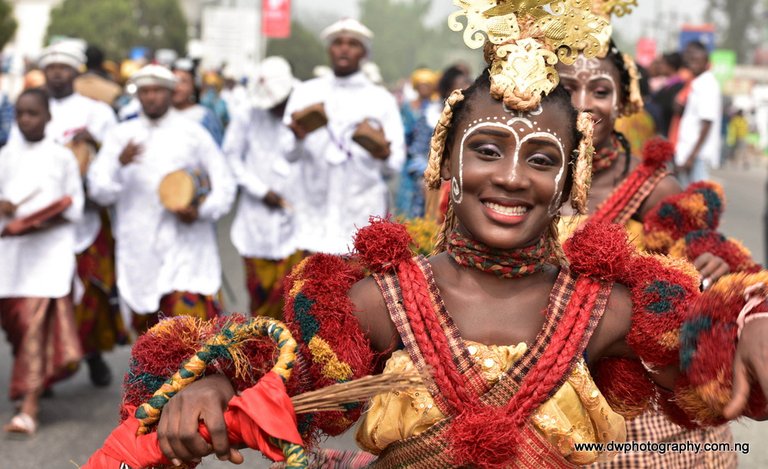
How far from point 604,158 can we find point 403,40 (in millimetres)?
109343

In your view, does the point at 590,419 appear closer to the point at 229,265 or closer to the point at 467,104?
the point at 467,104

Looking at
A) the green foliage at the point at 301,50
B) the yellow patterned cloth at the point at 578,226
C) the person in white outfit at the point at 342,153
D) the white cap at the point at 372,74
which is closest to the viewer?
the yellow patterned cloth at the point at 578,226

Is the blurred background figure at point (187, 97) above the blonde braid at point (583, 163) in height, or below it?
below

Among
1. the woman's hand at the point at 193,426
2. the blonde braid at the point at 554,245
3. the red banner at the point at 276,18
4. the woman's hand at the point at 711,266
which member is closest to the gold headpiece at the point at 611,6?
the woman's hand at the point at 711,266

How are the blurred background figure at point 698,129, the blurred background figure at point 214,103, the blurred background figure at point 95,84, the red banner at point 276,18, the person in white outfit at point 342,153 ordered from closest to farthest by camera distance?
the person in white outfit at point 342,153
the blurred background figure at point 95,84
the blurred background figure at point 698,129
the blurred background figure at point 214,103
the red banner at point 276,18

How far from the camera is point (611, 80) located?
15.7ft

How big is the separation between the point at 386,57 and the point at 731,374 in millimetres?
104292

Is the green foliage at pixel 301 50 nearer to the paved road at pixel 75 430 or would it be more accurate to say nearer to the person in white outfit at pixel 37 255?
the paved road at pixel 75 430

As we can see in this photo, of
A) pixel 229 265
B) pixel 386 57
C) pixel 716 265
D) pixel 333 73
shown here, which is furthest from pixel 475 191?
pixel 386 57

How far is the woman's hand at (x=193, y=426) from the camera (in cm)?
271

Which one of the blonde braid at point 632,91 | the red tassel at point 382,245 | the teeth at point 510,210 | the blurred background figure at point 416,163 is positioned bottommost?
the blurred background figure at point 416,163

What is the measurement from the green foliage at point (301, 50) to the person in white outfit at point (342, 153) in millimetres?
45654

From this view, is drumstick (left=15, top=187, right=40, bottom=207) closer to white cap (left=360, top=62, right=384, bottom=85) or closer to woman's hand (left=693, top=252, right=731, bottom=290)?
white cap (left=360, top=62, right=384, bottom=85)

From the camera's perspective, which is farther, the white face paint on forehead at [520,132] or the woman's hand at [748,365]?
the white face paint on forehead at [520,132]
